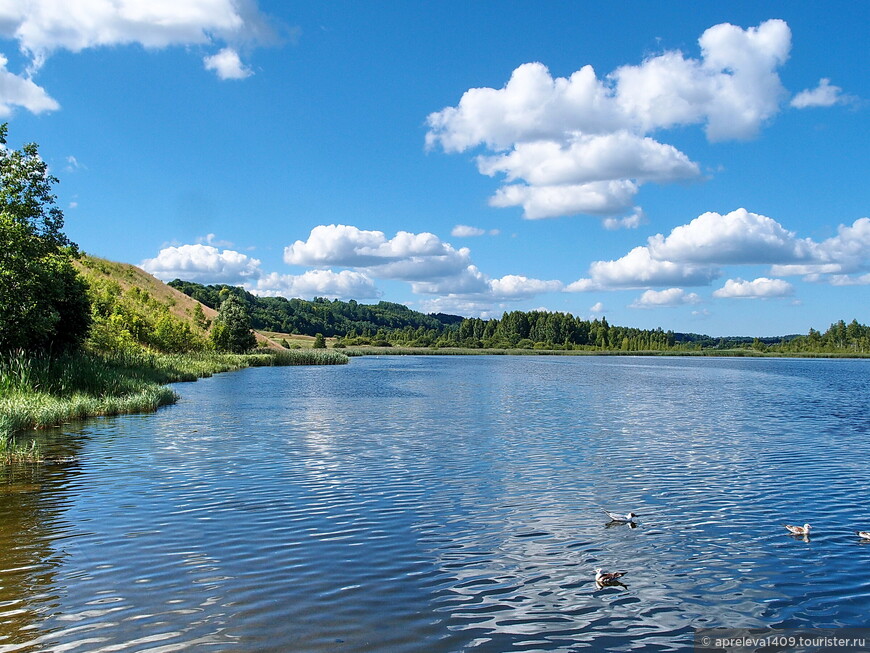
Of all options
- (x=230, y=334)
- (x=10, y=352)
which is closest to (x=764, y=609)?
(x=10, y=352)

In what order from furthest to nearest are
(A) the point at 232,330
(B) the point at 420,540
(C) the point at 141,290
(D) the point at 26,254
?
(A) the point at 232,330
(C) the point at 141,290
(D) the point at 26,254
(B) the point at 420,540

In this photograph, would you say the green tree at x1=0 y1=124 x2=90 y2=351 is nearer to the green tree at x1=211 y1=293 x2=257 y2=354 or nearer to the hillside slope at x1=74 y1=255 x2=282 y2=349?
the hillside slope at x1=74 y1=255 x2=282 y2=349

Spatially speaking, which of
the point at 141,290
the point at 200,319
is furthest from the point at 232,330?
the point at 141,290

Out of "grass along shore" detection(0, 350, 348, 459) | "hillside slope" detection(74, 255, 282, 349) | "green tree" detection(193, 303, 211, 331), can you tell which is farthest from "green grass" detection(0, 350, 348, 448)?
"green tree" detection(193, 303, 211, 331)

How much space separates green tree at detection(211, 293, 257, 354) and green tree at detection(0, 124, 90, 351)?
7033 centimetres

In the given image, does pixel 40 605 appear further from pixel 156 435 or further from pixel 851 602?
pixel 156 435

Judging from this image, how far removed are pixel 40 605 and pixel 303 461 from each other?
11.1 metres

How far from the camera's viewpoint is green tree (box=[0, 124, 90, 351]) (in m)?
26.8

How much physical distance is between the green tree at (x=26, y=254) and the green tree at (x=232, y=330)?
70.3 metres

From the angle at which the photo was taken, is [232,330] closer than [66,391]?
No

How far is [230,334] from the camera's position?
342 ft

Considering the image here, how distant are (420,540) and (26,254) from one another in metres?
24.9

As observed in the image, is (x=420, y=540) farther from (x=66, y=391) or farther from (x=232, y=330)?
(x=232, y=330)

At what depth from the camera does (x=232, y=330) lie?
10494cm
